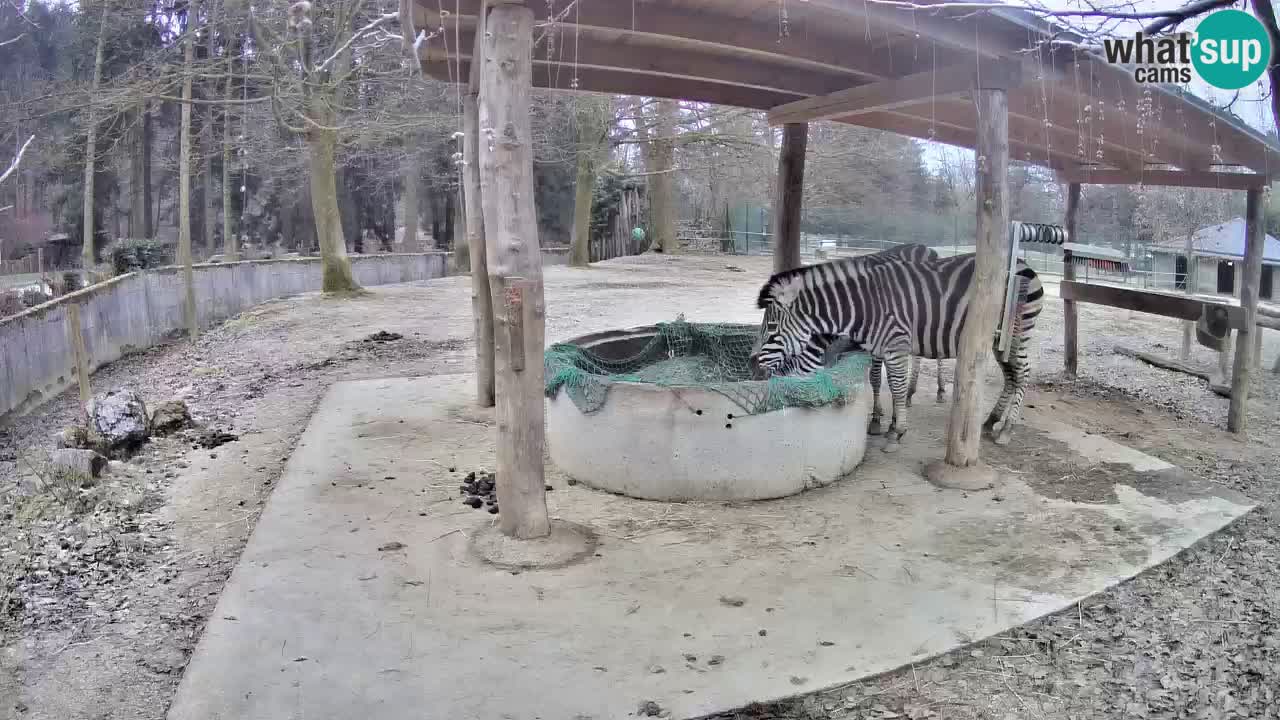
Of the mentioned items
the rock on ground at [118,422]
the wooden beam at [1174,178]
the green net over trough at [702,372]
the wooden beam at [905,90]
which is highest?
the wooden beam at [905,90]

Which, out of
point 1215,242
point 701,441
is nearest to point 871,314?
point 701,441

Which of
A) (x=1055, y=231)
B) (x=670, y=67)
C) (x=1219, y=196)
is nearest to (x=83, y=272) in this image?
(x=670, y=67)

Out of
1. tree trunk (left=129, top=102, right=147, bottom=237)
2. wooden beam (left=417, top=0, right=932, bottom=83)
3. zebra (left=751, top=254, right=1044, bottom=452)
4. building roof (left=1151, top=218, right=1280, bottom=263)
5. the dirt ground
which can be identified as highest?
tree trunk (left=129, top=102, right=147, bottom=237)

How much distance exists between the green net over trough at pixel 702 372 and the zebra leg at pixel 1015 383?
1.34m

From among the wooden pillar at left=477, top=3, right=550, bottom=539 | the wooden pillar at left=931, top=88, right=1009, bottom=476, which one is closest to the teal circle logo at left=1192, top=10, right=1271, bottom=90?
the wooden pillar at left=931, top=88, right=1009, bottom=476

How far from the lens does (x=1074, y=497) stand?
562 cm

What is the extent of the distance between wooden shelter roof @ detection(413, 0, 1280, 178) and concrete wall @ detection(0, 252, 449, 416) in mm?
5891

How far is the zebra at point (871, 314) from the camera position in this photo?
21.9 ft

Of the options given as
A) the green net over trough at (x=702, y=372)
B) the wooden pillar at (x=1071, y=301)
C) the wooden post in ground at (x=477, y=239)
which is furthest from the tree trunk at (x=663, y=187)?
the wooden post in ground at (x=477, y=239)

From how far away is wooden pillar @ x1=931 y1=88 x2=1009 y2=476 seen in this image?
5.66 metres

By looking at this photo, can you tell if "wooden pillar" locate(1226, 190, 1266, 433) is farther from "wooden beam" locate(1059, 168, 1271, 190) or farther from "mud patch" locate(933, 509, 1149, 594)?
"mud patch" locate(933, 509, 1149, 594)

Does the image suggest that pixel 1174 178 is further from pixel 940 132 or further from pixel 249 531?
pixel 249 531

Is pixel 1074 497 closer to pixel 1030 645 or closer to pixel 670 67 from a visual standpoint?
pixel 1030 645

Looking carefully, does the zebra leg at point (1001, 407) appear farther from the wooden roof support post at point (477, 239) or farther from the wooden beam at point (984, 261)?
the wooden roof support post at point (477, 239)
